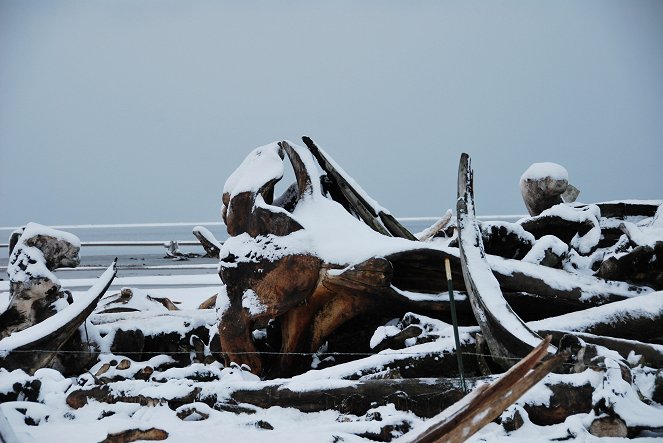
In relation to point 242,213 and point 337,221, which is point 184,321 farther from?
point 337,221

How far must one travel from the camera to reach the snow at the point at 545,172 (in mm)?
4898

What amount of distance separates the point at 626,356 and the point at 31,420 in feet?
7.50

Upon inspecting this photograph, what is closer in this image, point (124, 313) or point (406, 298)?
point (406, 298)

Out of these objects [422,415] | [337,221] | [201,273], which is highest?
[337,221]

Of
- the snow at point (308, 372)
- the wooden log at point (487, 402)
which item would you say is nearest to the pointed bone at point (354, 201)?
the snow at point (308, 372)

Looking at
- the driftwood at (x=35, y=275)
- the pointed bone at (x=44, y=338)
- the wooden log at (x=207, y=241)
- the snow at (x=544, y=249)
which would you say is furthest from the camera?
the wooden log at (x=207, y=241)

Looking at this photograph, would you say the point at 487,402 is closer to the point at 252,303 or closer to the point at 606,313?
the point at 606,313

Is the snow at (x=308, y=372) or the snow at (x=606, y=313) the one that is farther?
the snow at (x=606, y=313)

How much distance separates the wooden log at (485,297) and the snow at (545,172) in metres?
1.32

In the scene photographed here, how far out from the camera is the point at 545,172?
4.91 m

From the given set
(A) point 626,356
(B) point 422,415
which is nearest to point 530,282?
(A) point 626,356

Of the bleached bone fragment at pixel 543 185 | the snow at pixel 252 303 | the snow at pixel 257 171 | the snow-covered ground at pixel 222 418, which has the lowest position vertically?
the snow-covered ground at pixel 222 418

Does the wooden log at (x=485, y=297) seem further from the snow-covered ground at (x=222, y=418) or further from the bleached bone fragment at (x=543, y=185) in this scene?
the bleached bone fragment at (x=543, y=185)

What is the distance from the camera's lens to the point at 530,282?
3.74 metres
